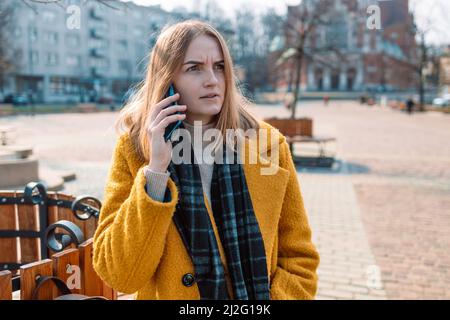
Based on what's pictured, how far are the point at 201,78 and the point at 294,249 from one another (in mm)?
842

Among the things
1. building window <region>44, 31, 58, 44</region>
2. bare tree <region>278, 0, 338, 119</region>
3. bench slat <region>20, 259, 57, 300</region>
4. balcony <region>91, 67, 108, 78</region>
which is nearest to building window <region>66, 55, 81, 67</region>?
balcony <region>91, 67, 108, 78</region>

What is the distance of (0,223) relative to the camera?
318 centimetres

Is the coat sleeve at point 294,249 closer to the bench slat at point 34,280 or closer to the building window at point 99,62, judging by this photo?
the bench slat at point 34,280

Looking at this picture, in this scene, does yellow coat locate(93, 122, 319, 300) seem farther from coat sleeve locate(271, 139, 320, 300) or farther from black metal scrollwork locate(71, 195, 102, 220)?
black metal scrollwork locate(71, 195, 102, 220)

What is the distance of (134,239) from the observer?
1.67 m

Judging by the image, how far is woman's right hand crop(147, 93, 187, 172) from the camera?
171 cm

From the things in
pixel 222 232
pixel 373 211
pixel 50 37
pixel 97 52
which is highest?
pixel 50 37

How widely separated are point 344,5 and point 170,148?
1719 centimetres

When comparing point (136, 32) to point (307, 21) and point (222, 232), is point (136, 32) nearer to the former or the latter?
point (307, 21)

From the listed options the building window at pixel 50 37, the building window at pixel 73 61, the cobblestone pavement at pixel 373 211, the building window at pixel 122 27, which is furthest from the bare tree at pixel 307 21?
the building window at pixel 73 61

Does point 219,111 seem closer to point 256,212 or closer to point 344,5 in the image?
point 256,212

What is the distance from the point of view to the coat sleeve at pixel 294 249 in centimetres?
199

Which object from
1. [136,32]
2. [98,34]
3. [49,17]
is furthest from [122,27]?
[49,17]
